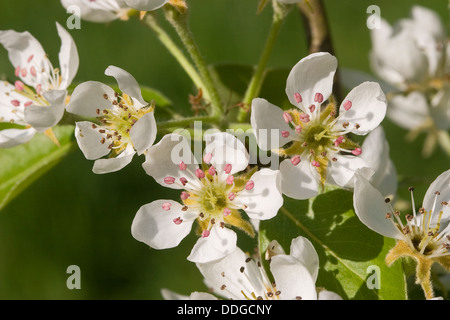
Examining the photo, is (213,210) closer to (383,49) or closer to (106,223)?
(383,49)

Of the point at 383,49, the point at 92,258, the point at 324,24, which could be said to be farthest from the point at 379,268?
the point at 92,258

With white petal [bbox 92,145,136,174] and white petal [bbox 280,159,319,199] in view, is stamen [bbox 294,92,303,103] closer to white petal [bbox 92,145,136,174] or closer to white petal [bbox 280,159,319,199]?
white petal [bbox 280,159,319,199]

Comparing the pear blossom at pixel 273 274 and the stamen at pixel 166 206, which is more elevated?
the stamen at pixel 166 206

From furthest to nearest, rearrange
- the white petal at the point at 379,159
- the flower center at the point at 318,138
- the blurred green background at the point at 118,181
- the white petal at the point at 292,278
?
1. the blurred green background at the point at 118,181
2. the white petal at the point at 379,159
3. the flower center at the point at 318,138
4. the white petal at the point at 292,278

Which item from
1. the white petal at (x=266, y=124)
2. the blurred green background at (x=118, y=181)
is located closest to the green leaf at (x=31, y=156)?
the white petal at (x=266, y=124)

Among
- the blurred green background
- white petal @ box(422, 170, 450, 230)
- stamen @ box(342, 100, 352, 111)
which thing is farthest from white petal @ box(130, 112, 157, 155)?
the blurred green background

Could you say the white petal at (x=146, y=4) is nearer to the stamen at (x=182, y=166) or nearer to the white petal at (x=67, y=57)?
the white petal at (x=67, y=57)

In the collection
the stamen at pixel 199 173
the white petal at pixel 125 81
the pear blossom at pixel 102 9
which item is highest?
the pear blossom at pixel 102 9

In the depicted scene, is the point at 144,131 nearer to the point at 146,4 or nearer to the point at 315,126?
the point at 146,4
